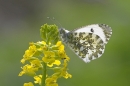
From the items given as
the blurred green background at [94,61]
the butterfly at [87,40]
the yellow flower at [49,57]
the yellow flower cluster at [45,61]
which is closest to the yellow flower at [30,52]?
the yellow flower cluster at [45,61]

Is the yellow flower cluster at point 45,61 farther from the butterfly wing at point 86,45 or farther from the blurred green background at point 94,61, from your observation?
the blurred green background at point 94,61

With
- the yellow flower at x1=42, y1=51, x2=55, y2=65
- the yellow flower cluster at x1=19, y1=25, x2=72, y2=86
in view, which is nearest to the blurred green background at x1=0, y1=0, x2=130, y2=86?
the yellow flower cluster at x1=19, y1=25, x2=72, y2=86

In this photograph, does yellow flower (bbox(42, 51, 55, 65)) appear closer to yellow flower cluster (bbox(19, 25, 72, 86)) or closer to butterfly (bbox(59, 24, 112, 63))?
yellow flower cluster (bbox(19, 25, 72, 86))
